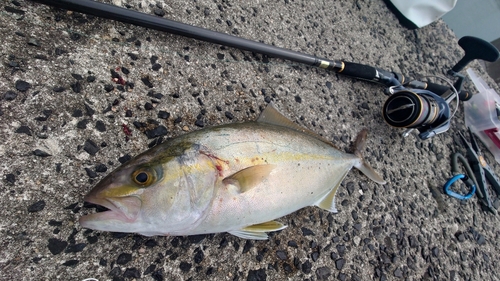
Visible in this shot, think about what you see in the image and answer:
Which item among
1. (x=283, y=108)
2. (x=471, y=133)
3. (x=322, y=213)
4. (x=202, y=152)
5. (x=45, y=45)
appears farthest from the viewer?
(x=471, y=133)

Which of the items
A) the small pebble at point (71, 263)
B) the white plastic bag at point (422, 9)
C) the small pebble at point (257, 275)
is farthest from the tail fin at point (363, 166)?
the white plastic bag at point (422, 9)

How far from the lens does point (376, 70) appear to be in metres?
2.75

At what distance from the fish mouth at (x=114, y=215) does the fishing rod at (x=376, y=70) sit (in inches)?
45.0

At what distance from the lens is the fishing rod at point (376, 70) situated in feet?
5.56

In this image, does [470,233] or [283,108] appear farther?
[470,233]

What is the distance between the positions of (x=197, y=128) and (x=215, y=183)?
2.13ft

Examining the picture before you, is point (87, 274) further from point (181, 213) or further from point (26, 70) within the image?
point (26, 70)

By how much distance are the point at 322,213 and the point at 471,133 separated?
270 cm

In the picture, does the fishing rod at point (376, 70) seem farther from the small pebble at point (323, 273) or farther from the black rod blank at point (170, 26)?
the small pebble at point (323, 273)

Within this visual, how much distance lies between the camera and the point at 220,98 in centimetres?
205

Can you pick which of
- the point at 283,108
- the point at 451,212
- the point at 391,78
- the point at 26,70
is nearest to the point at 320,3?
the point at 391,78

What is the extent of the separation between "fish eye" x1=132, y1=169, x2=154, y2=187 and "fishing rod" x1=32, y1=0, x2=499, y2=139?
3.46 ft

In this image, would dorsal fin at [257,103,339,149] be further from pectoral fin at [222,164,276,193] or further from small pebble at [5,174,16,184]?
small pebble at [5,174,16,184]

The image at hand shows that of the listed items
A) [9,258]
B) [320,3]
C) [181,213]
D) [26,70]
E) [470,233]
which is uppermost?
[320,3]
